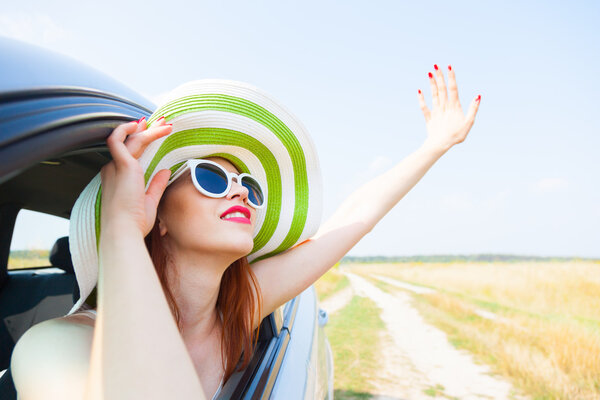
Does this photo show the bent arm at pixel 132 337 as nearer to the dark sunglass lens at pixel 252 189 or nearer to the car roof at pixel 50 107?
the car roof at pixel 50 107

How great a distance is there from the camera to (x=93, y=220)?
3.97 ft

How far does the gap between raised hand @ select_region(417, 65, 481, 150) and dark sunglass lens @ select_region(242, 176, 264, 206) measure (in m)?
1.05

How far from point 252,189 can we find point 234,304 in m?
0.53

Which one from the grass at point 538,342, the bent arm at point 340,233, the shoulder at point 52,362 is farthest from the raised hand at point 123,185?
the grass at point 538,342

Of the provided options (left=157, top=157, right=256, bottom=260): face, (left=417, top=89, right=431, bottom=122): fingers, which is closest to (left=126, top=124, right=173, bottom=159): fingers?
(left=157, top=157, right=256, bottom=260): face

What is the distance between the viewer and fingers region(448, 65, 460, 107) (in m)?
2.14

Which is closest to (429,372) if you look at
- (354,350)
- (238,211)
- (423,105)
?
(354,350)

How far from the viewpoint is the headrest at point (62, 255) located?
2.49m

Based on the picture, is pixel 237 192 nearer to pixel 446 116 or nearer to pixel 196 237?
pixel 196 237

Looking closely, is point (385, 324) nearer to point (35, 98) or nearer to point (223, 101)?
point (223, 101)

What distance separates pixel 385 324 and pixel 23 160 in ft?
34.3

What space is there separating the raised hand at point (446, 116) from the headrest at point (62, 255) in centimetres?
237

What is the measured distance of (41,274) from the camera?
267 cm

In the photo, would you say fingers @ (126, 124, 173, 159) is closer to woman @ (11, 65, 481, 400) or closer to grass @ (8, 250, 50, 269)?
woman @ (11, 65, 481, 400)
